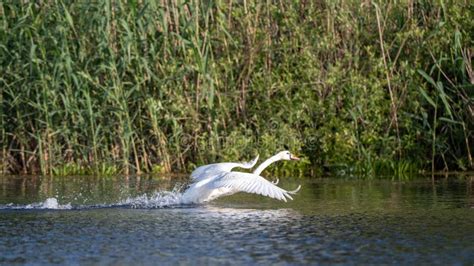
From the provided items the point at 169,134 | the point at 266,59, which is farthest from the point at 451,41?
the point at 169,134

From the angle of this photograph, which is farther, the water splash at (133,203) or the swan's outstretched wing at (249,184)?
the water splash at (133,203)

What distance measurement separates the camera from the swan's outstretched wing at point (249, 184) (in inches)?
432

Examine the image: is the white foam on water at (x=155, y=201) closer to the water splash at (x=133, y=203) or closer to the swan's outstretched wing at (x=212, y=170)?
the water splash at (x=133, y=203)

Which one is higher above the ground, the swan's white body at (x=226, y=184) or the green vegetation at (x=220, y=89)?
the green vegetation at (x=220, y=89)

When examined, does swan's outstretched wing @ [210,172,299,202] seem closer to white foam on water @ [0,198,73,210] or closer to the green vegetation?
white foam on water @ [0,198,73,210]

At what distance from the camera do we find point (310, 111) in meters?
15.4

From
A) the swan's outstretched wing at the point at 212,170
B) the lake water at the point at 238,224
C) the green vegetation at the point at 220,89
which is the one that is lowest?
the lake water at the point at 238,224

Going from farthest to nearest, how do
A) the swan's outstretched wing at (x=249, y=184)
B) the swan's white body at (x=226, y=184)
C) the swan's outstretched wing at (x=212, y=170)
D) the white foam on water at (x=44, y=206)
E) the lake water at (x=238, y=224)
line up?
the swan's outstretched wing at (x=212, y=170)
the white foam on water at (x=44, y=206)
the swan's white body at (x=226, y=184)
the swan's outstretched wing at (x=249, y=184)
the lake water at (x=238, y=224)

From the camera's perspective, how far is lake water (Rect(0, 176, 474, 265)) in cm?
852

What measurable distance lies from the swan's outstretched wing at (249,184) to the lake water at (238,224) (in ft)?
0.75

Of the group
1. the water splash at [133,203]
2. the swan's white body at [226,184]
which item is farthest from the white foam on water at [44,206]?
the swan's white body at [226,184]

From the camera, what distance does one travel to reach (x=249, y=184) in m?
11.3

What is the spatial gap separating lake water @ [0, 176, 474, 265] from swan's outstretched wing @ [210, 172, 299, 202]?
0.23 meters

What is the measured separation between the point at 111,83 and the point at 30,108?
1277 mm
